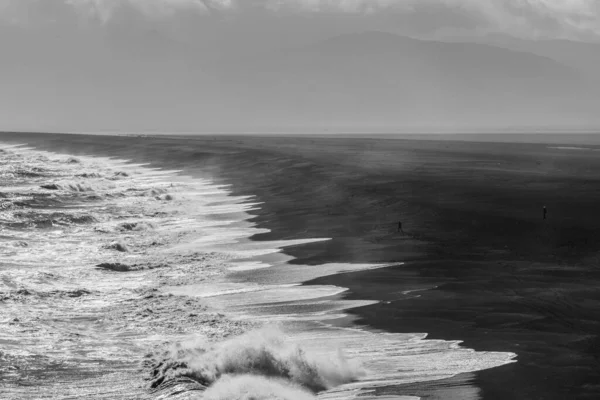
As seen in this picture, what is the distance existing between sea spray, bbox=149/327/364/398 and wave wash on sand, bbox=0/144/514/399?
0.03m

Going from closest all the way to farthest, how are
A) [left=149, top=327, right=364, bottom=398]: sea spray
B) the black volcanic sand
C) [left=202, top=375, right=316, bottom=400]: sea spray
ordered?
[left=202, top=375, right=316, bottom=400]: sea spray
[left=149, top=327, right=364, bottom=398]: sea spray
the black volcanic sand

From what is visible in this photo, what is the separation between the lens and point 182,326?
20.6 meters

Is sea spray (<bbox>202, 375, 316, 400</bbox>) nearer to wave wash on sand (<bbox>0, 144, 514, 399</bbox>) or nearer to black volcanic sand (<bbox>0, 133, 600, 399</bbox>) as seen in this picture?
wave wash on sand (<bbox>0, 144, 514, 399</bbox>)

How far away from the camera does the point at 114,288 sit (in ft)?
83.3

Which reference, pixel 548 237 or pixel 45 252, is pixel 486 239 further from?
pixel 45 252

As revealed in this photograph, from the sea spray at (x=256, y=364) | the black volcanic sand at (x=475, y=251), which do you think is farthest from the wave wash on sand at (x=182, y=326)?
the black volcanic sand at (x=475, y=251)

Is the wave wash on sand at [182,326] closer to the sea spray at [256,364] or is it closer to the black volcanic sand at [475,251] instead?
the sea spray at [256,364]

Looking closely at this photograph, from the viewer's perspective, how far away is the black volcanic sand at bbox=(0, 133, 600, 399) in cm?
1698

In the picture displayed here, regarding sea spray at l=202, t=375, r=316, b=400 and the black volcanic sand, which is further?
the black volcanic sand

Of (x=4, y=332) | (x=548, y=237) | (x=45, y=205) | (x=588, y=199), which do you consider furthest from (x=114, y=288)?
(x=45, y=205)

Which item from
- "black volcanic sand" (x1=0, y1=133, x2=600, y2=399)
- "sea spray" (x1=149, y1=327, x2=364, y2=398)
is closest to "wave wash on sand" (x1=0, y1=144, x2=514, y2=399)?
"sea spray" (x1=149, y1=327, x2=364, y2=398)

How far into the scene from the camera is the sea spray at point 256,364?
52.6ft

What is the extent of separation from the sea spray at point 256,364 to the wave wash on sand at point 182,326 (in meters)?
0.03

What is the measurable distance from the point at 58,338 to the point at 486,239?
49.0 feet
